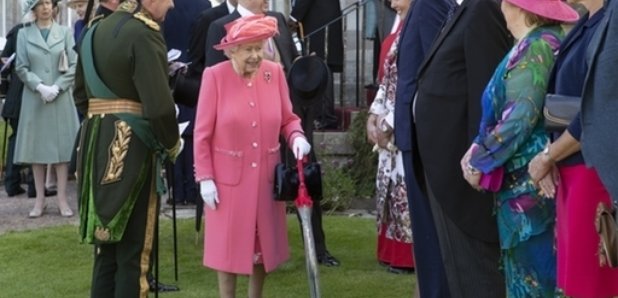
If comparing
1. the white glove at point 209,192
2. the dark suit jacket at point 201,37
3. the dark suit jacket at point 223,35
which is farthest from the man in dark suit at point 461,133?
the dark suit jacket at point 201,37

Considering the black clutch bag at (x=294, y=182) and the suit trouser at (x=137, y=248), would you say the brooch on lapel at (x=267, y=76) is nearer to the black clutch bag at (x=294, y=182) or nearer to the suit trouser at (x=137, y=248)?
the black clutch bag at (x=294, y=182)

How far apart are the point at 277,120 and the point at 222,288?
0.99m

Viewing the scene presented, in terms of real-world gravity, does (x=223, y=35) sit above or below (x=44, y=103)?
above

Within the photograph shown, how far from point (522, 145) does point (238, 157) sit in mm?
2078

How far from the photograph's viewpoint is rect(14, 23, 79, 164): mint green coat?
11070 mm

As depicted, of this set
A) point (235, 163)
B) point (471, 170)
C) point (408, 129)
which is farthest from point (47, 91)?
point (471, 170)

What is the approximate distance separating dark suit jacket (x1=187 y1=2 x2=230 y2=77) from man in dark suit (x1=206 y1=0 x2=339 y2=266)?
78 cm

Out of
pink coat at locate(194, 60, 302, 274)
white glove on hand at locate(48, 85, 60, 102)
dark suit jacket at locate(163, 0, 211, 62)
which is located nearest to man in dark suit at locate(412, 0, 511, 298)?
pink coat at locate(194, 60, 302, 274)

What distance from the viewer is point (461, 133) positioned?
18.0 feet

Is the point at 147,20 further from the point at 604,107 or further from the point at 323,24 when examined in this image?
the point at 323,24

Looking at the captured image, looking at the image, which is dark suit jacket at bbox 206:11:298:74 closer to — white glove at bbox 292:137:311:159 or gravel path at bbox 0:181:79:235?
white glove at bbox 292:137:311:159

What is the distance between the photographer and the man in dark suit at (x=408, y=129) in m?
6.05

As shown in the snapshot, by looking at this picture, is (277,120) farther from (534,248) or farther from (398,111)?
(534,248)

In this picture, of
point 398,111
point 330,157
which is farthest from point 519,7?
point 330,157
